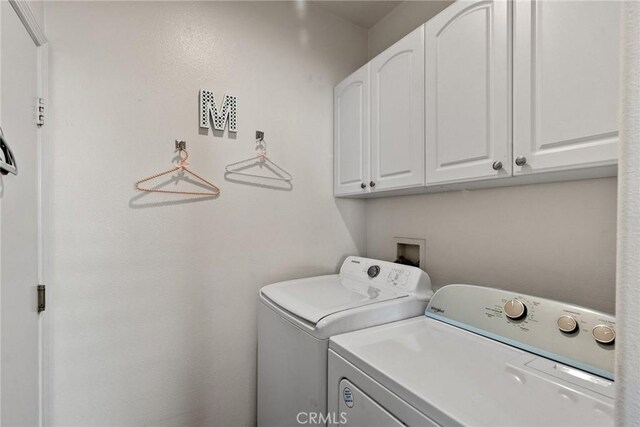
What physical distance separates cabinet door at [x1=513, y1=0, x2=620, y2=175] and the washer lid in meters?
0.79

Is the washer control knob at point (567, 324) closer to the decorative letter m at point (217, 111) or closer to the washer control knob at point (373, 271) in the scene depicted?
the washer control knob at point (373, 271)

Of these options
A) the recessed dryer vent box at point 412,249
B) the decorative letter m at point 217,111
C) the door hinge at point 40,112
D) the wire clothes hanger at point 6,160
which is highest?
the decorative letter m at point 217,111

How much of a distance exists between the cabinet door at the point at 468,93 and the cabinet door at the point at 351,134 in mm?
446

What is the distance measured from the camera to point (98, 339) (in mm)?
1367

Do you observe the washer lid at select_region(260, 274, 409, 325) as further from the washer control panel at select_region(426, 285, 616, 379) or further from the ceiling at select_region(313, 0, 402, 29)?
the ceiling at select_region(313, 0, 402, 29)

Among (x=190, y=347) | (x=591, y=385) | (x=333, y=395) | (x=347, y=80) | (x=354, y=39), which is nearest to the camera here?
(x=591, y=385)

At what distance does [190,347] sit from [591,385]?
162 centimetres

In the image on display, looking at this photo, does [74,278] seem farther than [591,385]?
Yes

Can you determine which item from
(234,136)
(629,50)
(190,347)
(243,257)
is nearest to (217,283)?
(243,257)

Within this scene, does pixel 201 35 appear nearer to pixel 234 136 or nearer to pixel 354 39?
pixel 234 136

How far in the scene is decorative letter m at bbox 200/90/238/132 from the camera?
1589 mm

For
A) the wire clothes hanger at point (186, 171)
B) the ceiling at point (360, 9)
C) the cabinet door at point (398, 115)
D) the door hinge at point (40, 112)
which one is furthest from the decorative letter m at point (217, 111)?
the ceiling at point (360, 9)

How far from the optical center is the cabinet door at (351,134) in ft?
5.75

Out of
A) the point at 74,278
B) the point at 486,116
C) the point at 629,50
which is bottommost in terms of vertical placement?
the point at 74,278
